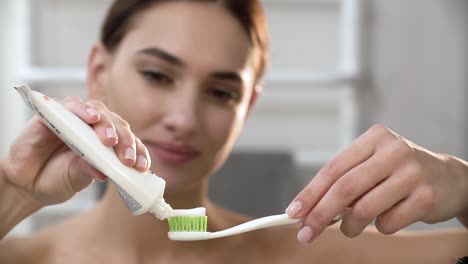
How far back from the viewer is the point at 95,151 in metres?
0.47

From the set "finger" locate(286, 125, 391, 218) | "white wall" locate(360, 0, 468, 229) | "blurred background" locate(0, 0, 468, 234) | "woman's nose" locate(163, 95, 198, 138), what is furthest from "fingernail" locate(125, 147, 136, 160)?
"white wall" locate(360, 0, 468, 229)

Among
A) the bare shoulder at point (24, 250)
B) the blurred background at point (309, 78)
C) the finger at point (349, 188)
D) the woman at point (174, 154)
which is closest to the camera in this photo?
the finger at point (349, 188)

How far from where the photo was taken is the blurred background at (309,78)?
1.22 metres

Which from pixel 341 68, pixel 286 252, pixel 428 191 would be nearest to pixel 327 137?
pixel 341 68

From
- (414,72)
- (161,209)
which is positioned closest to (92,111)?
(161,209)

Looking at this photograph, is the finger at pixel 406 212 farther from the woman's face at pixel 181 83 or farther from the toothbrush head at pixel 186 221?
the woman's face at pixel 181 83

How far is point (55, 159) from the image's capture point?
57 centimetres

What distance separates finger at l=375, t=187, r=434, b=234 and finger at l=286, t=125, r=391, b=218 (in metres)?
0.05

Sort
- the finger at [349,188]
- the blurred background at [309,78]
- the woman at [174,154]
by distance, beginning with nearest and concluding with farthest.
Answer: the finger at [349,188], the woman at [174,154], the blurred background at [309,78]

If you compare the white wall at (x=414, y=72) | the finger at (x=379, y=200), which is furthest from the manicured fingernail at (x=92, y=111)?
the white wall at (x=414, y=72)

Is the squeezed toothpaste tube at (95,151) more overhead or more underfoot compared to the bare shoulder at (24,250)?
more overhead

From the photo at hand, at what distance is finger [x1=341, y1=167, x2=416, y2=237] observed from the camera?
467 mm

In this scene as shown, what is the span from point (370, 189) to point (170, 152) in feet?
1.06

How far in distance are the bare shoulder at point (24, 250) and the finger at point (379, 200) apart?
1.32 ft
